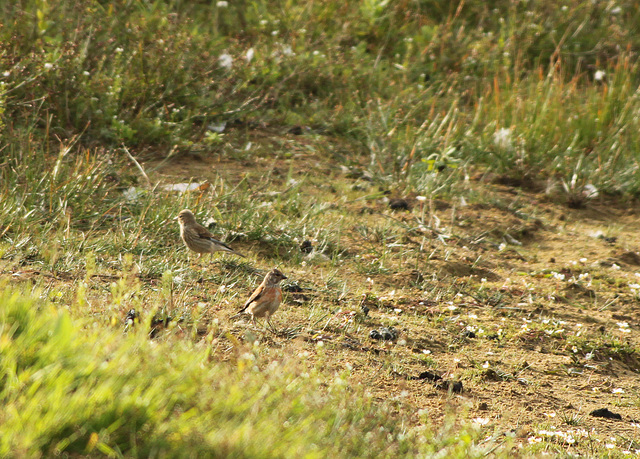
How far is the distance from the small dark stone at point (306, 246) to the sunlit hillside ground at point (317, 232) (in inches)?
0.7

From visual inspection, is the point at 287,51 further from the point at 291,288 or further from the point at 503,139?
the point at 291,288

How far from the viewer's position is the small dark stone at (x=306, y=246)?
5.94 metres

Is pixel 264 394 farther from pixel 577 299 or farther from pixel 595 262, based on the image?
pixel 595 262

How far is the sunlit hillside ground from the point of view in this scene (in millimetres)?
2939

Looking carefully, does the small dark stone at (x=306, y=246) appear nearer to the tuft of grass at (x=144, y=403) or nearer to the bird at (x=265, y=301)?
the bird at (x=265, y=301)

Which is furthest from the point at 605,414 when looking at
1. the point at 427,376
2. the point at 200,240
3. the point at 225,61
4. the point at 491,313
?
the point at 225,61

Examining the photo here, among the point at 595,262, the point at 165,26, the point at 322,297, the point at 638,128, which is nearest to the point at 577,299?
the point at 595,262

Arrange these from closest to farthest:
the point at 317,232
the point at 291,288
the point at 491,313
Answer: the point at 291,288 → the point at 491,313 → the point at 317,232

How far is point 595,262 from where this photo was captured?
21.6 feet

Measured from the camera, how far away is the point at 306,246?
5.97m

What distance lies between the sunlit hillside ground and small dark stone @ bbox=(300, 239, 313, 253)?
0.02 meters

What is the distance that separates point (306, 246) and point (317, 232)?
21cm

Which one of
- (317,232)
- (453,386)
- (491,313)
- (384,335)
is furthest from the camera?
(317,232)

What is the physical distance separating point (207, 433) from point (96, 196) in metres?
3.68
